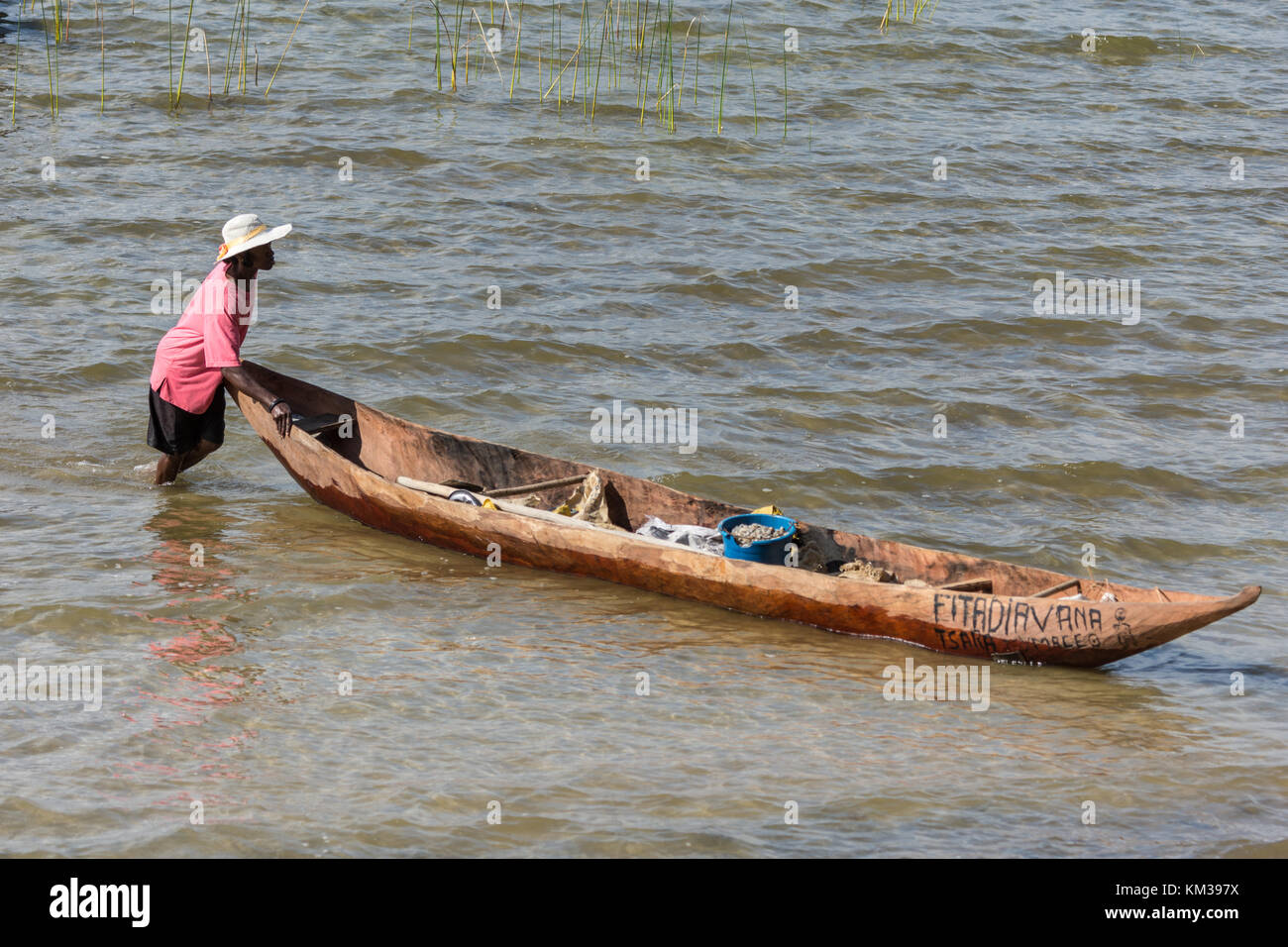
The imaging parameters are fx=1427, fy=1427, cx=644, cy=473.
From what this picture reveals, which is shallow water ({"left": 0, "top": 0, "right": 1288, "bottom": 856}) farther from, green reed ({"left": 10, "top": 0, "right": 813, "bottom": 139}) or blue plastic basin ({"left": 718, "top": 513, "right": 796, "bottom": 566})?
blue plastic basin ({"left": 718, "top": 513, "right": 796, "bottom": 566})

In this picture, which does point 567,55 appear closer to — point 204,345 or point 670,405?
point 670,405

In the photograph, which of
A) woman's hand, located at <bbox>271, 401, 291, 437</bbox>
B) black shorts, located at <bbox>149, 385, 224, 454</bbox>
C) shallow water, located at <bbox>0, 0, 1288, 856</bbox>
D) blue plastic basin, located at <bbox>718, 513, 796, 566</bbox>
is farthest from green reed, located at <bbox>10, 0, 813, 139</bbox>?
blue plastic basin, located at <bbox>718, 513, 796, 566</bbox>

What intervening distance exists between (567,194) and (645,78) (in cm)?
257

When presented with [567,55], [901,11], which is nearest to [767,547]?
[567,55]

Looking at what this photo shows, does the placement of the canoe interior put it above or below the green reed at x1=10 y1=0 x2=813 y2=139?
below

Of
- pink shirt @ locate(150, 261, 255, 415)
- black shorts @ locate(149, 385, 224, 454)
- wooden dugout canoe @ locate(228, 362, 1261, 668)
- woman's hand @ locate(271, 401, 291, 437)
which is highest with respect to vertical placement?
pink shirt @ locate(150, 261, 255, 415)

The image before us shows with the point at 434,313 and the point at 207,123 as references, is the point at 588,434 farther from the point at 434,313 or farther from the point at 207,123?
the point at 207,123

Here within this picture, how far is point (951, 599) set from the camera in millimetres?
5695

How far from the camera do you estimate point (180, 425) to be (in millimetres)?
7062

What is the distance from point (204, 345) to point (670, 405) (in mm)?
2922

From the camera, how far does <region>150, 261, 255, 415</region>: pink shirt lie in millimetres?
6664

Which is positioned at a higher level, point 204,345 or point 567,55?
point 567,55

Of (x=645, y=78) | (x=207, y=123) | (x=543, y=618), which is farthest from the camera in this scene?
(x=645, y=78)

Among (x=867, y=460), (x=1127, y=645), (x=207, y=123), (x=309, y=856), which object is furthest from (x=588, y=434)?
(x=207, y=123)
